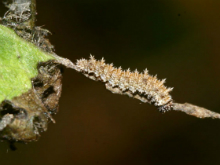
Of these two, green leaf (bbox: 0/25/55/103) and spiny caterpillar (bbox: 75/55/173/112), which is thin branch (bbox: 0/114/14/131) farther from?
spiny caterpillar (bbox: 75/55/173/112)

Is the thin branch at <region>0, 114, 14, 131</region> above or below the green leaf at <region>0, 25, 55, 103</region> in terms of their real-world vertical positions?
below

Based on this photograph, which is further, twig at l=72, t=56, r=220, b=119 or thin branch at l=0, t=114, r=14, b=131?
twig at l=72, t=56, r=220, b=119

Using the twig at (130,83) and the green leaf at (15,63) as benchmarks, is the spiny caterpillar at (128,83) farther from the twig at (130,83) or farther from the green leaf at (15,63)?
the green leaf at (15,63)

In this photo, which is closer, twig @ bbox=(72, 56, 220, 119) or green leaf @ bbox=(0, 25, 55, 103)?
green leaf @ bbox=(0, 25, 55, 103)

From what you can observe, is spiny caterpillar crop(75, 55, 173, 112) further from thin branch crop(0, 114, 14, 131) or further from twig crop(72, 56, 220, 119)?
thin branch crop(0, 114, 14, 131)

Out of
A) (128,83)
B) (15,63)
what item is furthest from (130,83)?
(15,63)

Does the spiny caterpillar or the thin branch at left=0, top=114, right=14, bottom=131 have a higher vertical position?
the spiny caterpillar

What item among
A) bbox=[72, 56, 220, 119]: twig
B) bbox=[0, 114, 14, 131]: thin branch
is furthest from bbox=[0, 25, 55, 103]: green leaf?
bbox=[72, 56, 220, 119]: twig

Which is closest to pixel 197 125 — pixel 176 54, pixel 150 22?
pixel 176 54
